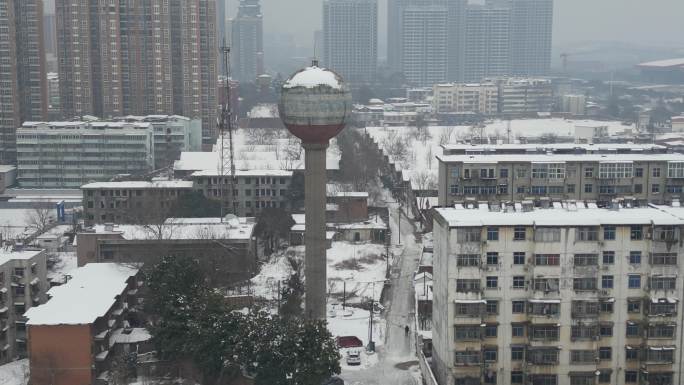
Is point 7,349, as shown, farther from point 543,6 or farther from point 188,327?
point 543,6

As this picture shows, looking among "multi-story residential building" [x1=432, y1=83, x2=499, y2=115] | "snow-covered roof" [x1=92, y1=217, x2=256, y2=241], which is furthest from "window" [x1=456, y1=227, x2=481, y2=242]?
"multi-story residential building" [x1=432, y1=83, x2=499, y2=115]

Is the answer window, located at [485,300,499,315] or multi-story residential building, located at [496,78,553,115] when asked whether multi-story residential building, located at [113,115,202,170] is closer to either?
window, located at [485,300,499,315]

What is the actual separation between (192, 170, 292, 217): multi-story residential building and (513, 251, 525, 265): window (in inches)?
634

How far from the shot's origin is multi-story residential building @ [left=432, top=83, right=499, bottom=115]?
69375 millimetres

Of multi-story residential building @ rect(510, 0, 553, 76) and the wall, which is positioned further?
multi-story residential building @ rect(510, 0, 553, 76)

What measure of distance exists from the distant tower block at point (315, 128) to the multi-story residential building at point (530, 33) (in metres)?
88.3

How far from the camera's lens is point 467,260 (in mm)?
15680

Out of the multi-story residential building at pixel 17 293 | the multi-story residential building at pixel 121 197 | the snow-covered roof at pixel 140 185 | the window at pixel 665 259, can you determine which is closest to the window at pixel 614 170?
the window at pixel 665 259

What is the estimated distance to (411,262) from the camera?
26.4 metres

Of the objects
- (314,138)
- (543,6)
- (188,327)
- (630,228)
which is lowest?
(188,327)

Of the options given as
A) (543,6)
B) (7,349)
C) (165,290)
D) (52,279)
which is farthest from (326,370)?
(543,6)

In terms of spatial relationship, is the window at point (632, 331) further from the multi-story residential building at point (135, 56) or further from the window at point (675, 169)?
the multi-story residential building at point (135, 56)

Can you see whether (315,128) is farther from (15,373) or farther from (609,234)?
(15,373)

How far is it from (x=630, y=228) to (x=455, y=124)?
4907 centimetres
